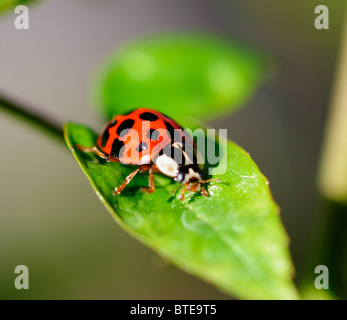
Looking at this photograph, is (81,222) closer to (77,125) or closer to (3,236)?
(3,236)

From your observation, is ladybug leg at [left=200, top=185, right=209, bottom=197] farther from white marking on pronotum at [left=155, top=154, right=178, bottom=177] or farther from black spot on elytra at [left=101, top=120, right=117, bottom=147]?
black spot on elytra at [left=101, top=120, right=117, bottom=147]

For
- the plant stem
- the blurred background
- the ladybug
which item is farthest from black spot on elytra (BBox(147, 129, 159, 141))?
the blurred background

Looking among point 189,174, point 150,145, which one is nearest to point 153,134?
point 150,145

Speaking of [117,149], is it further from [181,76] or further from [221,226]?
[181,76]

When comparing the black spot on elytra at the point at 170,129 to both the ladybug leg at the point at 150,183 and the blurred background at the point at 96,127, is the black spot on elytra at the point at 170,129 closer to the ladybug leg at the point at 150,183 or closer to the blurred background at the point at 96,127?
the ladybug leg at the point at 150,183

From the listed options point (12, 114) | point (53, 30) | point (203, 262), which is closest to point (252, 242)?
point (203, 262)

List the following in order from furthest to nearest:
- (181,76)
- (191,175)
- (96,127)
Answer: (96,127) → (181,76) → (191,175)
